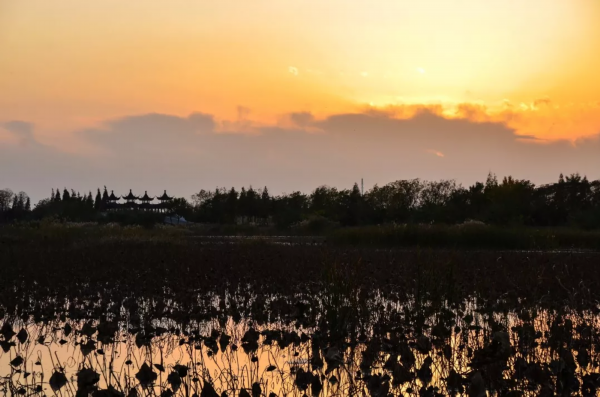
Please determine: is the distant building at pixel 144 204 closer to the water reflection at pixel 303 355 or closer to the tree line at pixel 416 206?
the tree line at pixel 416 206

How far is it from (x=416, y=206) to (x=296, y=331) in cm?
6060

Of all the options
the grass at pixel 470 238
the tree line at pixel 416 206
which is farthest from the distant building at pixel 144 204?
the grass at pixel 470 238

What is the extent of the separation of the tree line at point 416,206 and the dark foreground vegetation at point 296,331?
102 feet

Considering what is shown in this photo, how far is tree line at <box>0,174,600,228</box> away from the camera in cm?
5391

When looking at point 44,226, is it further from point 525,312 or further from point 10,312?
point 525,312

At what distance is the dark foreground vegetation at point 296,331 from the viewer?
6402 millimetres

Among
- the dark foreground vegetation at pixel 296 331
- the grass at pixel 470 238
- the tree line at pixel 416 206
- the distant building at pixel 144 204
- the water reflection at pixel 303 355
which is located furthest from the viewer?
the distant building at pixel 144 204

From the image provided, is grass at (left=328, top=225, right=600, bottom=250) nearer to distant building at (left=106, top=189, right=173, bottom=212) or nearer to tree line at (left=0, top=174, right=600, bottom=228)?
tree line at (left=0, top=174, right=600, bottom=228)

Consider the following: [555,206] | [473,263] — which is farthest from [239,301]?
[555,206]

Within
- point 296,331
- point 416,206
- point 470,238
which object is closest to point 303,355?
point 296,331

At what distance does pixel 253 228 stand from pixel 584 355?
50.7 metres

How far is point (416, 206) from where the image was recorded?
2712 inches

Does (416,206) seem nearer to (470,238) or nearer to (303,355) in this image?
(470,238)

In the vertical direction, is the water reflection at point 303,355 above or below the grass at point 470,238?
below
